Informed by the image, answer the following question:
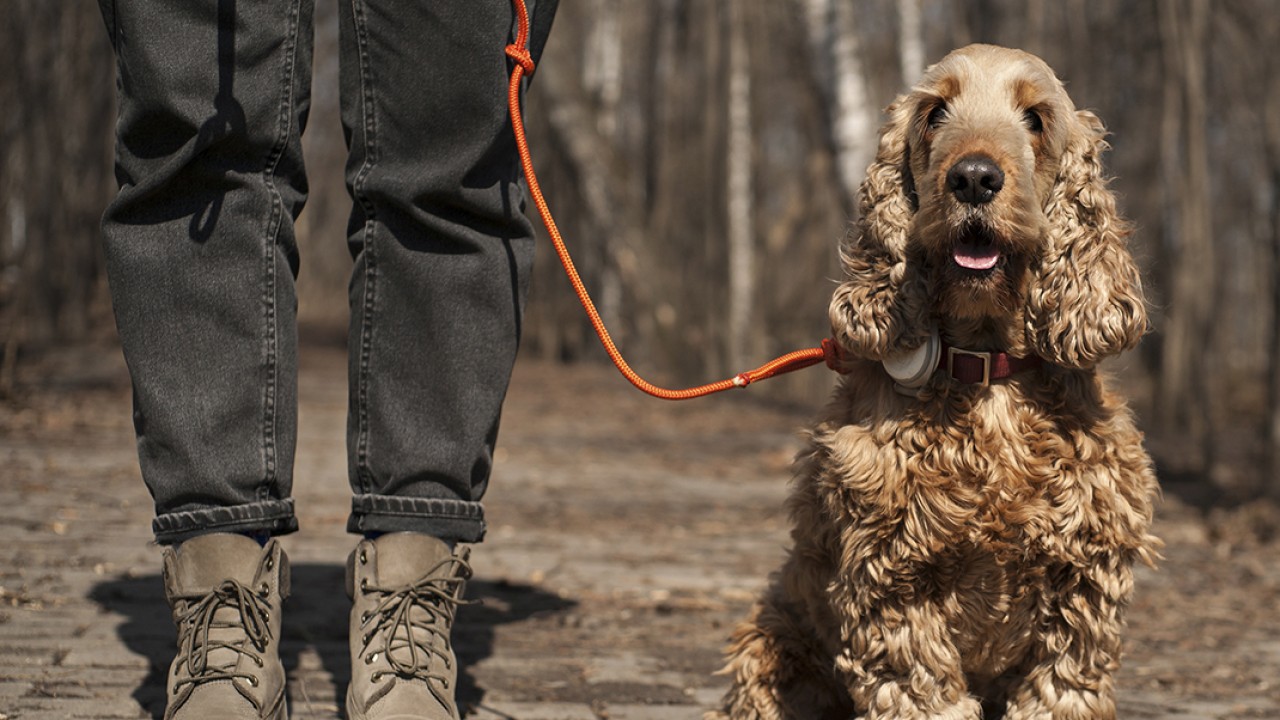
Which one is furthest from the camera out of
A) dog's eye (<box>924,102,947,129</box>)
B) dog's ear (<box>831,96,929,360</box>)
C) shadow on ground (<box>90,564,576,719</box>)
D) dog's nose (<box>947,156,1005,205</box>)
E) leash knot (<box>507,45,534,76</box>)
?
shadow on ground (<box>90,564,576,719</box>)

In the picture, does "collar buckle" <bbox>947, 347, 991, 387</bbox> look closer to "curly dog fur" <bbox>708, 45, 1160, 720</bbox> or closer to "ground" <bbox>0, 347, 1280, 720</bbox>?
"curly dog fur" <bbox>708, 45, 1160, 720</bbox>

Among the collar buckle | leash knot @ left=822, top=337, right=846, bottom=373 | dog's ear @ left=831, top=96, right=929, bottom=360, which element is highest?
dog's ear @ left=831, top=96, right=929, bottom=360

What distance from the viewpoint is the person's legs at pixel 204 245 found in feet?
8.35

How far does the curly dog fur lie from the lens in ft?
8.18

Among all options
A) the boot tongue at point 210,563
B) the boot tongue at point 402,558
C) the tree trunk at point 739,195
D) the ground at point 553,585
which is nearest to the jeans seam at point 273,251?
the boot tongue at point 210,563

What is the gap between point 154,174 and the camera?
2.55 meters

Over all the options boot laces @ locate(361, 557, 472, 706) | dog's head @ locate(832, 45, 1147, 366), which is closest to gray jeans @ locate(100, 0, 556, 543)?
boot laces @ locate(361, 557, 472, 706)

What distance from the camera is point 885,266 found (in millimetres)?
2688

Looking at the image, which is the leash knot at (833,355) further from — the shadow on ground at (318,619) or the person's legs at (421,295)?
the shadow on ground at (318,619)

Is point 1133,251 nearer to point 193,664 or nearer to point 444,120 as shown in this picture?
point 444,120

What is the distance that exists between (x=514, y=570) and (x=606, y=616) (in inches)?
27.0

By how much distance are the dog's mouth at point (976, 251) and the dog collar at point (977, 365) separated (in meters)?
0.17

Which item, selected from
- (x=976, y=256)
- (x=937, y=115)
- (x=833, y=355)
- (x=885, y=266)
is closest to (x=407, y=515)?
(x=833, y=355)

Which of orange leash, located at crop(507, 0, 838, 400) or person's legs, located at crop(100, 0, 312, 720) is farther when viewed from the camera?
orange leash, located at crop(507, 0, 838, 400)
